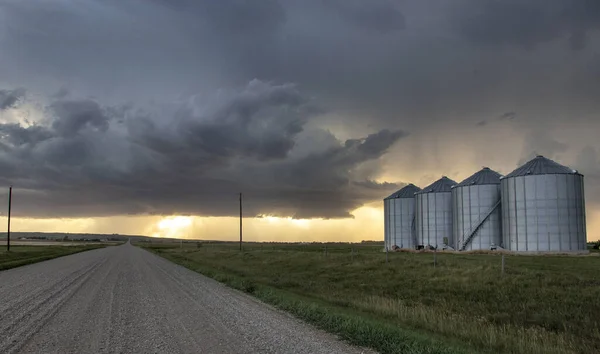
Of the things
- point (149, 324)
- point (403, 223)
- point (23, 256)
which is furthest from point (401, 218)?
point (149, 324)

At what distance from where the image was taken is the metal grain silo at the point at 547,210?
179 feet

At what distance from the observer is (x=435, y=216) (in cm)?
7106

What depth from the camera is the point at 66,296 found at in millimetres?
19656

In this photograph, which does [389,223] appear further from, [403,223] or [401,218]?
[403,223]

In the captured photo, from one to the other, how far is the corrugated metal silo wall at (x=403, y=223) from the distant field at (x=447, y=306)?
139 ft

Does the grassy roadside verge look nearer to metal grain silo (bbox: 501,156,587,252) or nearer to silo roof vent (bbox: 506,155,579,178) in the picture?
metal grain silo (bbox: 501,156,587,252)

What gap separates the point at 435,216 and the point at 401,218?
368 inches

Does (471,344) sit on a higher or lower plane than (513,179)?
lower

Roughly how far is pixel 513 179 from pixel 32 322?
5581 centimetres

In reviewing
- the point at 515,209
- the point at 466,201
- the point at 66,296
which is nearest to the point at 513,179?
the point at 515,209

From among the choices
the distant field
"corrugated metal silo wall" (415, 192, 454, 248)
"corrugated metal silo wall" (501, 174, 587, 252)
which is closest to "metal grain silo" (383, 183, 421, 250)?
"corrugated metal silo wall" (415, 192, 454, 248)

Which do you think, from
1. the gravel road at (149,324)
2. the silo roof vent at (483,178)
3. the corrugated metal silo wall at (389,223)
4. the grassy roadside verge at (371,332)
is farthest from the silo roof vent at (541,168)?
the grassy roadside verge at (371,332)

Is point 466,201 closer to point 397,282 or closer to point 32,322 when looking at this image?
point 397,282

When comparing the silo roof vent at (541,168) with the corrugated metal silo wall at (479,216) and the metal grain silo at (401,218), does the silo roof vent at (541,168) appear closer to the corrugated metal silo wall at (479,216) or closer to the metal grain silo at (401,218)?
the corrugated metal silo wall at (479,216)
